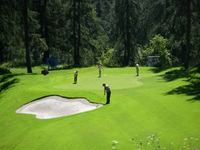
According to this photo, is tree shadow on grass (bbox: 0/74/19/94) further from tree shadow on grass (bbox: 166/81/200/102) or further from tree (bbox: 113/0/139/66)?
tree (bbox: 113/0/139/66)

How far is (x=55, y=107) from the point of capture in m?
18.9

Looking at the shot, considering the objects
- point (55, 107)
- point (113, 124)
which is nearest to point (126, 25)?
point (55, 107)

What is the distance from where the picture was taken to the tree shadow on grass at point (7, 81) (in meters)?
25.8

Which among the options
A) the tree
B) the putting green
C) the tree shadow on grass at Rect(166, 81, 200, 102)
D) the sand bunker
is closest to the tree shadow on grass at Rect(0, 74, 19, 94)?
the putting green

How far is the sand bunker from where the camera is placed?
1761cm

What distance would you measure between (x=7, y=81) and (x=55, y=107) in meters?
11.8

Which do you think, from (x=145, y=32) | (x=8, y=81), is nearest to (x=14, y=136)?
(x=8, y=81)

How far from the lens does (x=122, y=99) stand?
58.8 ft

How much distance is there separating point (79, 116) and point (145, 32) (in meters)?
59.1

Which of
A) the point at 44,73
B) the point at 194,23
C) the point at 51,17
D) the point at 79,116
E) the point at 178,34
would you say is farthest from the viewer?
the point at 51,17

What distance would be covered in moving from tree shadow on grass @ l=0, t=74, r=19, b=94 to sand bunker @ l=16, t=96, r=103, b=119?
7.08 meters

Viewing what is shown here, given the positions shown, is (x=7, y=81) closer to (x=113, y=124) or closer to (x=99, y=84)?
(x=99, y=84)

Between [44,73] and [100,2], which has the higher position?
[100,2]

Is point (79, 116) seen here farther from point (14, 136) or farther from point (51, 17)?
point (51, 17)
